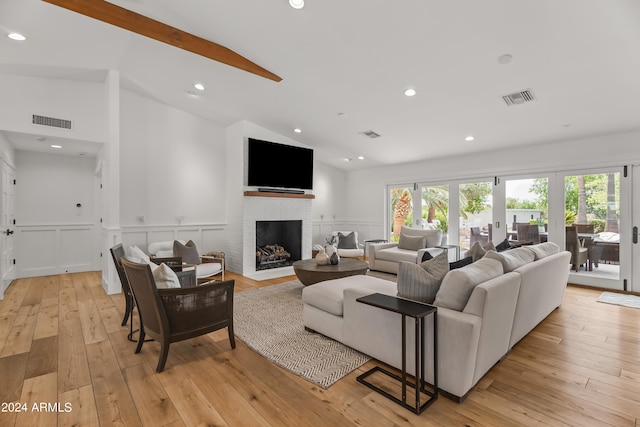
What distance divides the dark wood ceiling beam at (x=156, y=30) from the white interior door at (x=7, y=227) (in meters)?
2.92

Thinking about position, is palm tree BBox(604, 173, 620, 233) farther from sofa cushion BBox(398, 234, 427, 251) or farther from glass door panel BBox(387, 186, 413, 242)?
glass door panel BBox(387, 186, 413, 242)

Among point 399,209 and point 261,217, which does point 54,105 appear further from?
point 399,209

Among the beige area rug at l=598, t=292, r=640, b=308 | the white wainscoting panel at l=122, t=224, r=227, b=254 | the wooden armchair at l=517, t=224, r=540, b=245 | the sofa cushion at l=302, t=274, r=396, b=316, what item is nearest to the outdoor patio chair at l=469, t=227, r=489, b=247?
the wooden armchair at l=517, t=224, r=540, b=245

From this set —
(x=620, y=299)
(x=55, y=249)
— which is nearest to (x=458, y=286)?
(x=620, y=299)

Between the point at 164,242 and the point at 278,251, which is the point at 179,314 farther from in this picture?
the point at 278,251

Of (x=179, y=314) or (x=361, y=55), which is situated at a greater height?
(x=361, y=55)

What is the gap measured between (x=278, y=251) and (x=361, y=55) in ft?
13.5

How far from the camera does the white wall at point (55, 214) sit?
17.8 feet

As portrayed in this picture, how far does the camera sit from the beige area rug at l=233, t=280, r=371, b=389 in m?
2.36

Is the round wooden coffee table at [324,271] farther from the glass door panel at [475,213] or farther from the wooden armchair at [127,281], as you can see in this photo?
the glass door panel at [475,213]

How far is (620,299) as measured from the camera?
4.20 meters

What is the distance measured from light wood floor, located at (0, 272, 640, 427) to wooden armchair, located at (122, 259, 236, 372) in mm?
263

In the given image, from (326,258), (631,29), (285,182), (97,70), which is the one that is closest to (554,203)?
(631,29)

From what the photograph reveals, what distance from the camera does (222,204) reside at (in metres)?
6.41
